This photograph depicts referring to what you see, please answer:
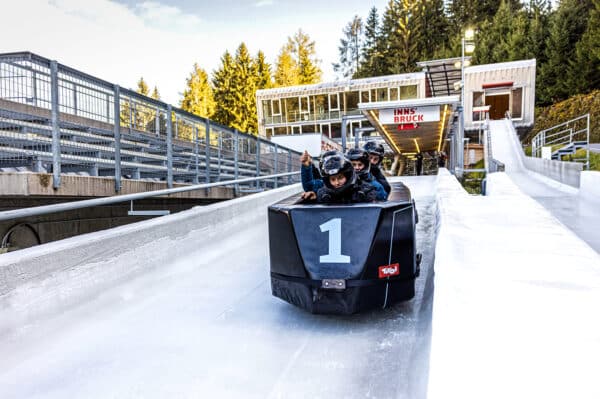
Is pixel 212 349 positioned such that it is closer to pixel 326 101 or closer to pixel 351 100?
pixel 351 100

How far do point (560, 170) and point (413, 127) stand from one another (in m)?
3.72

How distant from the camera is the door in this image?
1049 inches

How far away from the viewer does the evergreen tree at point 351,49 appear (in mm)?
56625

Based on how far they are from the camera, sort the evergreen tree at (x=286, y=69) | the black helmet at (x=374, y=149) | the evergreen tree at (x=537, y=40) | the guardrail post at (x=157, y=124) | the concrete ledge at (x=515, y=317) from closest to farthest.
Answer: the concrete ledge at (x=515, y=317)
the black helmet at (x=374, y=149)
the guardrail post at (x=157, y=124)
the evergreen tree at (x=537, y=40)
the evergreen tree at (x=286, y=69)

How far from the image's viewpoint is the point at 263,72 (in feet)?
147

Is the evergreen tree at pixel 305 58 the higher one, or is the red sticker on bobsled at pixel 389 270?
the evergreen tree at pixel 305 58

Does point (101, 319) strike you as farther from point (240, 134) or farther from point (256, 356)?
point (240, 134)

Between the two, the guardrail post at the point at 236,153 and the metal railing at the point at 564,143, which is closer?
the guardrail post at the point at 236,153

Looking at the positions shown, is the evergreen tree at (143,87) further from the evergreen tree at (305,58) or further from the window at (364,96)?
the window at (364,96)

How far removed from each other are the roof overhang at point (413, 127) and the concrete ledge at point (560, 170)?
8.97ft

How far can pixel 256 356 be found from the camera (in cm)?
228

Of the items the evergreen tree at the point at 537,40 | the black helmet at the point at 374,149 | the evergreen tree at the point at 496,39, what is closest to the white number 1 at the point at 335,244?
the black helmet at the point at 374,149

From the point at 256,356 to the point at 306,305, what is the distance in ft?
1.42

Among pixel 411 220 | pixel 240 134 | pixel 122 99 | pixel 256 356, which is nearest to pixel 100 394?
pixel 256 356
